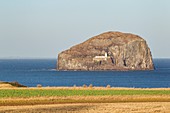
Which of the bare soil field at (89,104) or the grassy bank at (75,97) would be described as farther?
the grassy bank at (75,97)

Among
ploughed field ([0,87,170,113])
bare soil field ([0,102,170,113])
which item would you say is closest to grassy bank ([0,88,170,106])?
ploughed field ([0,87,170,113])

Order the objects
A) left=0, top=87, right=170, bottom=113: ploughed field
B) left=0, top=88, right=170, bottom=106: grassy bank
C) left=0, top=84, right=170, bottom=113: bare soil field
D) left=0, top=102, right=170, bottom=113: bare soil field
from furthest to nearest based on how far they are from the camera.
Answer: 1. left=0, top=88, right=170, bottom=106: grassy bank
2. left=0, top=87, right=170, bottom=113: ploughed field
3. left=0, top=84, right=170, bottom=113: bare soil field
4. left=0, top=102, right=170, bottom=113: bare soil field

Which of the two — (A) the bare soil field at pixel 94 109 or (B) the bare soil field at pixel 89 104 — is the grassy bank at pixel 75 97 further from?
(A) the bare soil field at pixel 94 109

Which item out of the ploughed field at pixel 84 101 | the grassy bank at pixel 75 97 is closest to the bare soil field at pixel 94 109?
the ploughed field at pixel 84 101

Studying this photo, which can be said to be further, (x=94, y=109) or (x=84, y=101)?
(x=84, y=101)

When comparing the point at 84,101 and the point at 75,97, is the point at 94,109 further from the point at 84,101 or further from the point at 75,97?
the point at 75,97

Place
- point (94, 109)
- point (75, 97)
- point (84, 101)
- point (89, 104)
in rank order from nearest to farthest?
point (94, 109) < point (89, 104) < point (84, 101) < point (75, 97)

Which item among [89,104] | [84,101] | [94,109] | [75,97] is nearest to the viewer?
[94,109]

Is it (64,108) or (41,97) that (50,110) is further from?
(41,97)

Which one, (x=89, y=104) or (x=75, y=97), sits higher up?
(x=75, y=97)

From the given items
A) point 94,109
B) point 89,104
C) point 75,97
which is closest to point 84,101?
point 75,97

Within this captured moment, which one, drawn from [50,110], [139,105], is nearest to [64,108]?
[50,110]

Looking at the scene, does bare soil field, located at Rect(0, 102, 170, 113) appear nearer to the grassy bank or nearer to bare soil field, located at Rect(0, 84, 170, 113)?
bare soil field, located at Rect(0, 84, 170, 113)

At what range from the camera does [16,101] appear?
177 feet
